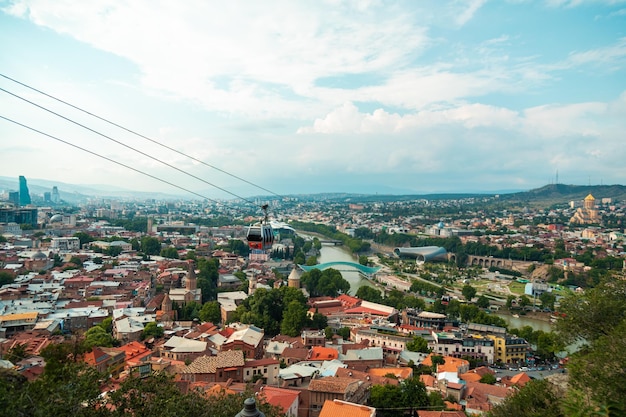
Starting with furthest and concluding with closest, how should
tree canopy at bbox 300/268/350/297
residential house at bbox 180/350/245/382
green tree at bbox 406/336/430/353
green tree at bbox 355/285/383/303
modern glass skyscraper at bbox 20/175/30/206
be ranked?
modern glass skyscraper at bbox 20/175/30/206
tree canopy at bbox 300/268/350/297
green tree at bbox 355/285/383/303
green tree at bbox 406/336/430/353
residential house at bbox 180/350/245/382

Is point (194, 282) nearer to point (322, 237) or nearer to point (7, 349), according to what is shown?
point (7, 349)

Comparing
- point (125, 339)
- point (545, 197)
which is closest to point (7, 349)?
point (125, 339)

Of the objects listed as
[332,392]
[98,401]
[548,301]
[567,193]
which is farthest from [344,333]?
[567,193]

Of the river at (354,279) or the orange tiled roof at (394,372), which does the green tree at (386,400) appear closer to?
the orange tiled roof at (394,372)

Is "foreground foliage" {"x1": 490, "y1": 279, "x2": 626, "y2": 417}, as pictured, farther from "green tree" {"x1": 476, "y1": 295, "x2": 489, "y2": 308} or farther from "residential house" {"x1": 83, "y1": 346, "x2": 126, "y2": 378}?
"green tree" {"x1": 476, "y1": 295, "x2": 489, "y2": 308}

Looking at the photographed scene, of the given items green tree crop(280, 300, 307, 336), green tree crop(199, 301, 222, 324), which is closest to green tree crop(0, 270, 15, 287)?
green tree crop(199, 301, 222, 324)

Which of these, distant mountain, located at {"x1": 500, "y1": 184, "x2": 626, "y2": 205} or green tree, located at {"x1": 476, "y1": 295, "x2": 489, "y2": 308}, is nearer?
green tree, located at {"x1": 476, "y1": 295, "x2": 489, "y2": 308}
